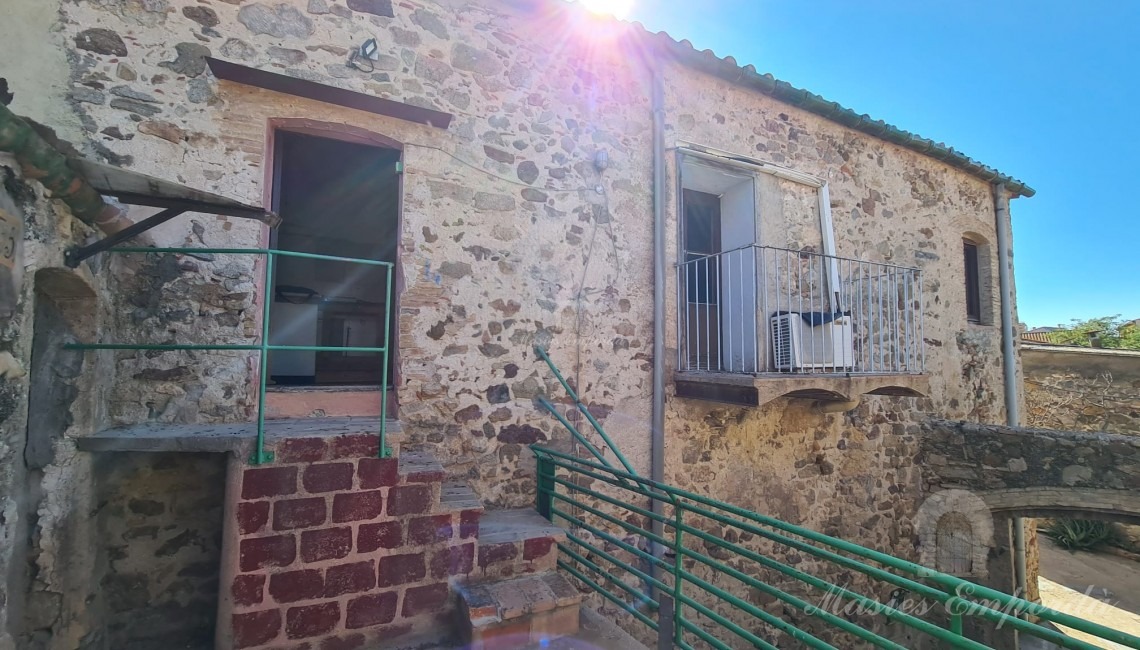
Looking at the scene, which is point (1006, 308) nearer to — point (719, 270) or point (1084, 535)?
point (719, 270)

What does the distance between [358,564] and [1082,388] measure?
1229 cm

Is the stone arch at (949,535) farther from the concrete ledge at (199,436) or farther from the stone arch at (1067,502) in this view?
the concrete ledge at (199,436)

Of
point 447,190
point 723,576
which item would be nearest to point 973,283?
point 723,576

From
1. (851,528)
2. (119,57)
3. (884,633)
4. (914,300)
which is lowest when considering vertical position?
(884,633)

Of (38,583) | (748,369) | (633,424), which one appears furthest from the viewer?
(748,369)

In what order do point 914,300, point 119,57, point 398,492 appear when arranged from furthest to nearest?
point 914,300, point 119,57, point 398,492

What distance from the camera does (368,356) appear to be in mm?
5621

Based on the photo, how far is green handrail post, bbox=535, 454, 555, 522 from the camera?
12.5 feet

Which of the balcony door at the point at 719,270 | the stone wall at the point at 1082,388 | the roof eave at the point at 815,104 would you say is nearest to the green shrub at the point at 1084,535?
the stone wall at the point at 1082,388

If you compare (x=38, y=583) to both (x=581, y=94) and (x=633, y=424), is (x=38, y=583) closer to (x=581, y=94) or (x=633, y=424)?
(x=633, y=424)

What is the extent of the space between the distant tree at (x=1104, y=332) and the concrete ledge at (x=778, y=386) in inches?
781

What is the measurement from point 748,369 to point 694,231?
1644 mm

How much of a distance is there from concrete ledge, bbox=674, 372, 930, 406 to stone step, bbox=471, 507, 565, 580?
1.78 meters

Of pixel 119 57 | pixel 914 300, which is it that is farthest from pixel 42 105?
pixel 914 300
